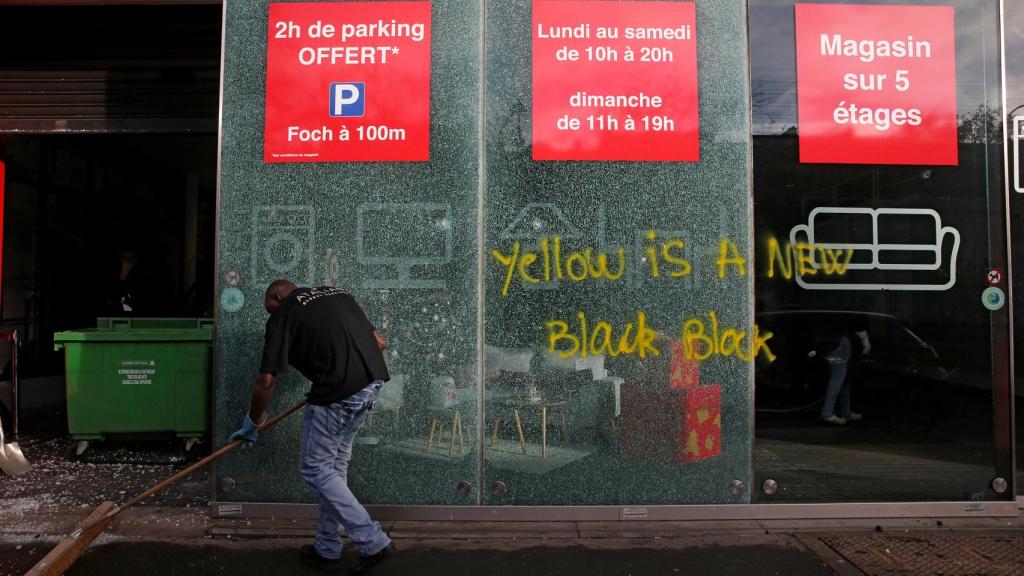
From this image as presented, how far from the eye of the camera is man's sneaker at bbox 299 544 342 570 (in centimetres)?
363

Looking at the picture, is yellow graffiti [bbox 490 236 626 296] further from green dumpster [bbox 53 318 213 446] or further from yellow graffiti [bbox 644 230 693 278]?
green dumpster [bbox 53 318 213 446]

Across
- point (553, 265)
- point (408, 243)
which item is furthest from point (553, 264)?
point (408, 243)

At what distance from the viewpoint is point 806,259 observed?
14.7 ft

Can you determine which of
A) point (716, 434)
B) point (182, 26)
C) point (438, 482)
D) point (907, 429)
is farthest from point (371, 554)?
point (182, 26)

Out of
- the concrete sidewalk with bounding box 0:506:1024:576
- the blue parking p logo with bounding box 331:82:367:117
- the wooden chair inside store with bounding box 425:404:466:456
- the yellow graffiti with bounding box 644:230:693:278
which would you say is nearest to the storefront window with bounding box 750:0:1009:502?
the concrete sidewalk with bounding box 0:506:1024:576

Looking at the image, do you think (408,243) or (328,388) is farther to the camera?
(408,243)

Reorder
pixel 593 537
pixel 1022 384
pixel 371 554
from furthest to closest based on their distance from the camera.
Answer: pixel 1022 384 < pixel 593 537 < pixel 371 554

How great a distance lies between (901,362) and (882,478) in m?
0.84

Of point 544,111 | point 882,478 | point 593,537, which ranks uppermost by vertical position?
point 544,111

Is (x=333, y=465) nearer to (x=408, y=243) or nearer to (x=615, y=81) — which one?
(x=408, y=243)

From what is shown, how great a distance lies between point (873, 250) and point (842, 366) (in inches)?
34.1

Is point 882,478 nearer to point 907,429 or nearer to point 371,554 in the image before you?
point 907,429

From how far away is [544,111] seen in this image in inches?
173

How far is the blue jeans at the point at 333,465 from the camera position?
11.6 ft
